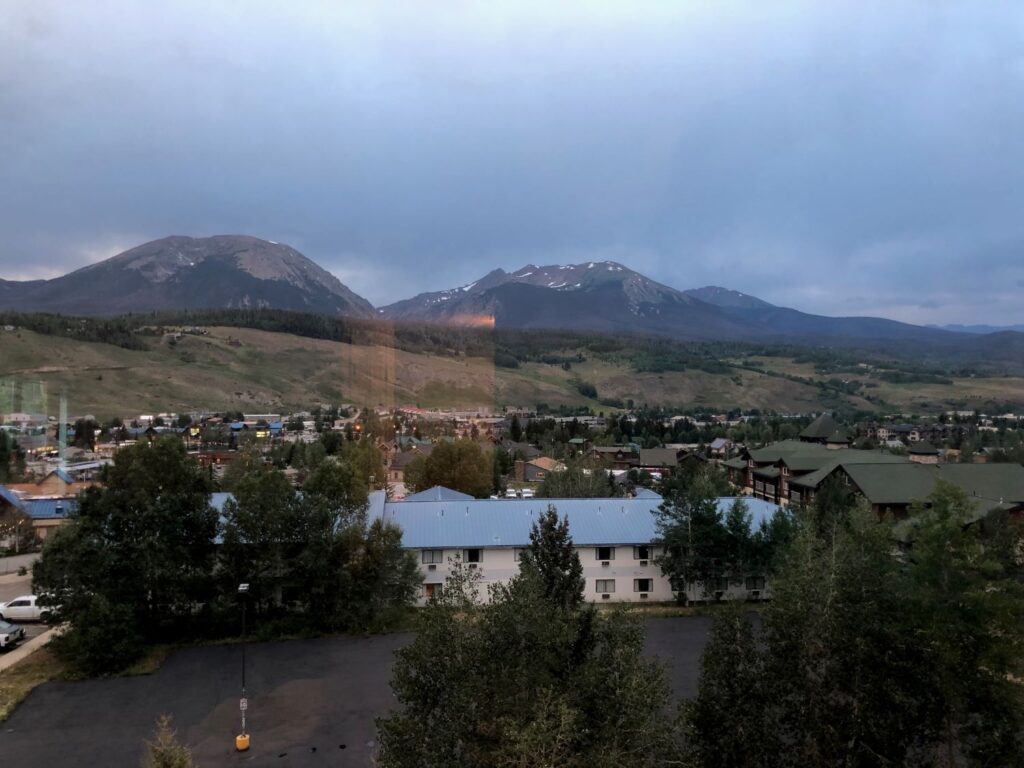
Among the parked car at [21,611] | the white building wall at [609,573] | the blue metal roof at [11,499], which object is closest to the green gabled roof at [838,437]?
the white building wall at [609,573]

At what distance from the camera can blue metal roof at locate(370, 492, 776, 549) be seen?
2108 centimetres

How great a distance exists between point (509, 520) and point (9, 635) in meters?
14.3

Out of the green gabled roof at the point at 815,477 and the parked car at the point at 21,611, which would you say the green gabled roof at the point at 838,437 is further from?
the parked car at the point at 21,611

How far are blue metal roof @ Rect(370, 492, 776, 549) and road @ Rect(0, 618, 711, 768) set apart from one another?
4.21 meters

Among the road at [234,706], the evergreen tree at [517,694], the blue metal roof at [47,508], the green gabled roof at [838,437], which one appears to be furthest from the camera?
the green gabled roof at [838,437]

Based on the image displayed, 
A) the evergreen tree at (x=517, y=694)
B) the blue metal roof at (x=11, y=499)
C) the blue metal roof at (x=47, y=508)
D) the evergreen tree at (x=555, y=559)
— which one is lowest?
the blue metal roof at (x=47, y=508)

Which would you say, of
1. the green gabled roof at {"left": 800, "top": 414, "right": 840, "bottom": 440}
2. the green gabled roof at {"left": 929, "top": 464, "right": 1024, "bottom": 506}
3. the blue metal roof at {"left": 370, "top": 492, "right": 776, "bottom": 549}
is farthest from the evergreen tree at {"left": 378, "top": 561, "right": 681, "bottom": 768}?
the green gabled roof at {"left": 800, "top": 414, "right": 840, "bottom": 440}

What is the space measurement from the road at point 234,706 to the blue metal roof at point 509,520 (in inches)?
166

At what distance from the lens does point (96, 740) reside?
12.0m

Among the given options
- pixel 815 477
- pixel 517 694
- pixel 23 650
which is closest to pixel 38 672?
pixel 23 650

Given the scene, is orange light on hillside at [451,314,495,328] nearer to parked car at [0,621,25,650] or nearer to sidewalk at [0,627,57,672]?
sidewalk at [0,627,57,672]

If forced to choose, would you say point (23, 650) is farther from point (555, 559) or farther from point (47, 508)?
point (47, 508)

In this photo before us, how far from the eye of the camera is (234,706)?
1338cm

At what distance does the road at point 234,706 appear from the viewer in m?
11.5
